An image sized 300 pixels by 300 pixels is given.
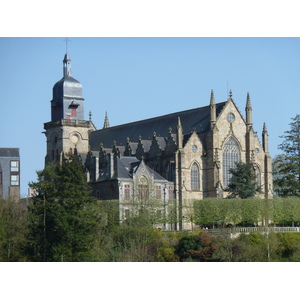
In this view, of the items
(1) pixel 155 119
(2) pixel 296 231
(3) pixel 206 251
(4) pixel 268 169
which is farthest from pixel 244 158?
(3) pixel 206 251

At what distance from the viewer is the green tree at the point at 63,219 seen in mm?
59281

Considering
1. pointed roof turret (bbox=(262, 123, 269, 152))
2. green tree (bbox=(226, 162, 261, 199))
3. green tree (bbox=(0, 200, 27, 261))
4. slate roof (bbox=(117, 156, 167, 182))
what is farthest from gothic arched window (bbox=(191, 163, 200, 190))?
green tree (bbox=(0, 200, 27, 261))

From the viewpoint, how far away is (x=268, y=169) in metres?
91.3

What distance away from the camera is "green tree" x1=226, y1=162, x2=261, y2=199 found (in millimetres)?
84000

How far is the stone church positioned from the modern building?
4631 millimetres

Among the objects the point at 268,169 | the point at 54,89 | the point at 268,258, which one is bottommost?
the point at 268,258

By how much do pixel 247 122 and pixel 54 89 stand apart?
853 inches

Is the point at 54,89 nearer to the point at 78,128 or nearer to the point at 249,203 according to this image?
the point at 78,128

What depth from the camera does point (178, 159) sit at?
287 feet

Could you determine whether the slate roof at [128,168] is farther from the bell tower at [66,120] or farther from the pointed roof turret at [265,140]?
the bell tower at [66,120]

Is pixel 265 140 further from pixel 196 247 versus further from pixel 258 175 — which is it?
pixel 196 247

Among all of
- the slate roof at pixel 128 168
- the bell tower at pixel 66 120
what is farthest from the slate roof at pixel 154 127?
the slate roof at pixel 128 168

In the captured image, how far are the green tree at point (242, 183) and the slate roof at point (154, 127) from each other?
6674mm

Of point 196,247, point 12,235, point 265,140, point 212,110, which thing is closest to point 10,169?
point 212,110
